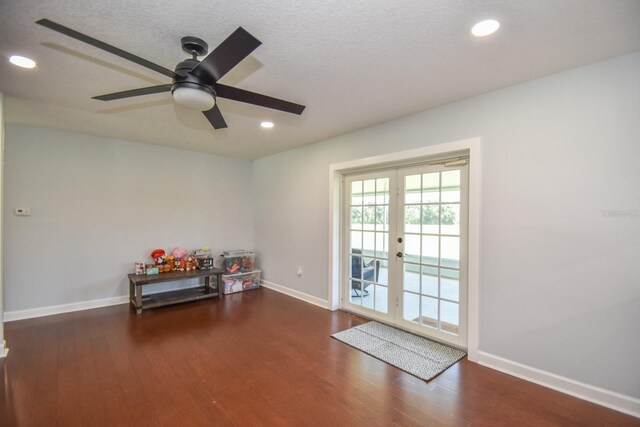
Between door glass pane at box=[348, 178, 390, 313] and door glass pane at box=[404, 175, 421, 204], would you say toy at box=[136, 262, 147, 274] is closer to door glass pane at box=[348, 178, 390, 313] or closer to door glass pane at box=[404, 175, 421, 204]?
door glass pane at box=[348, 178, 390, 313]

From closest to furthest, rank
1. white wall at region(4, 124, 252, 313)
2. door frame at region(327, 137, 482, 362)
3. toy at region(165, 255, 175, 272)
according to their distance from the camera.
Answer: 1. door frame at region(327, 137, 482, 362)
2. white wall at region(4, 124, 252, 313)
3. toy at region(165, 255, 175, 272)

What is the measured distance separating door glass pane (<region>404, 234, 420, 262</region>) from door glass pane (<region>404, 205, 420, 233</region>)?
0.24 feet

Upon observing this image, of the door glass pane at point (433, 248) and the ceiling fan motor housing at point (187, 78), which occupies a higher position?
the ceiling fan motor housing at point (187, 78)

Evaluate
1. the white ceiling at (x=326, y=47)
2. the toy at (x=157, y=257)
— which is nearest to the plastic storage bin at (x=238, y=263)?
the toy at (x=157, y=257)

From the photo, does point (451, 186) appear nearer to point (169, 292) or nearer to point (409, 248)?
point (409, 248)

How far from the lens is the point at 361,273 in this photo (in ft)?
13.3

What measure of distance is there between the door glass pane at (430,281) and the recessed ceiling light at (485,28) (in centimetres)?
226

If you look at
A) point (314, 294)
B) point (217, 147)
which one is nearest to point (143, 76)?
point (217, 147)

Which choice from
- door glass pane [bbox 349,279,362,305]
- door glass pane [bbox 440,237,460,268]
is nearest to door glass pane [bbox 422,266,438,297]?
door glass pane [bbox 440,237,460,268]

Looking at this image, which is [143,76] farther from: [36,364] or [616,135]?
[616,135]

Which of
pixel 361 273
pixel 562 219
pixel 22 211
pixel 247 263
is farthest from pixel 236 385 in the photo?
pixel 22 211

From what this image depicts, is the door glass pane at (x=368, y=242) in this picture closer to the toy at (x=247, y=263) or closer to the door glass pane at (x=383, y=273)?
the door glass pane at (x=383, y=273)

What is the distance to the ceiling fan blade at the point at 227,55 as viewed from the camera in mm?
1414

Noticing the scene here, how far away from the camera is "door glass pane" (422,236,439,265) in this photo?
127 inches
